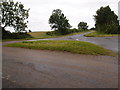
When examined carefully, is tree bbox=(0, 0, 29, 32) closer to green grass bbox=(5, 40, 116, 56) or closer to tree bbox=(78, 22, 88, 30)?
green grass bbox=(5, 40, 116, 56)

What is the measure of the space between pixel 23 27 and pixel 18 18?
2.83m

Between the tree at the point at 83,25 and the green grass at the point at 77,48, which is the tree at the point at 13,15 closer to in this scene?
the green grass at the point at 77,48

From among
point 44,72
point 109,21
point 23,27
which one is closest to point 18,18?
point 23,27

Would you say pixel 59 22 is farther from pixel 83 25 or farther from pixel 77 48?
pixel 83 25

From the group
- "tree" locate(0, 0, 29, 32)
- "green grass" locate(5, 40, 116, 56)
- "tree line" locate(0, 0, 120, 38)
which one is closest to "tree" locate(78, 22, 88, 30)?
"tree line" locate(0, 0, 120, 38)

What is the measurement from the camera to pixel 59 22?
5609cm

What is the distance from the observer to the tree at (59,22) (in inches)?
2227

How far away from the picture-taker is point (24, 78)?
390 centimetres

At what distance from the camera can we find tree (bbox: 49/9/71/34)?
5657 cm

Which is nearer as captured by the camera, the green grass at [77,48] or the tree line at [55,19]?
the green grass at [77,48]

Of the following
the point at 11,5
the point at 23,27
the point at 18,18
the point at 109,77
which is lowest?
the point at 109,77

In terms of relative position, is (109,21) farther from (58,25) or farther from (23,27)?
(23,27)

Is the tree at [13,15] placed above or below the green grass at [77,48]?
above

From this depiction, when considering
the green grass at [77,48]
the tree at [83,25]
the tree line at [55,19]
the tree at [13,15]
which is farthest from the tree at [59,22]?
the tree at [83,25]
